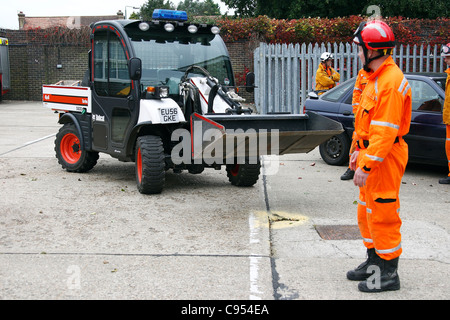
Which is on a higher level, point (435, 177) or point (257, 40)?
point (257, 40)

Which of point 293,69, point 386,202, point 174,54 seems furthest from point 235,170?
point 293,69

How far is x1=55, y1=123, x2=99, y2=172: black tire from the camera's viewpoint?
9.41m

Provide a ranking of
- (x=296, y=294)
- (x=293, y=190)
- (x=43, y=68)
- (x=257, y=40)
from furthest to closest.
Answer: (x=43, y=68)
(x=257, y=40)
(x=293, y=190)
(x=296, y=294)

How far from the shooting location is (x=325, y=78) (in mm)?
12609

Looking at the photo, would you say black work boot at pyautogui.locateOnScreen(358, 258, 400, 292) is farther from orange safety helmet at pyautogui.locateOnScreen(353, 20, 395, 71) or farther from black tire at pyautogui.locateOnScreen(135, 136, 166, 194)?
black tire at pyautogui.locateOnScreen(135, 136, 166, 194)

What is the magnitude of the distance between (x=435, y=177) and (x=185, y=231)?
482 cm

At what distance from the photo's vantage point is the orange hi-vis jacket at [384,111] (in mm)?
4301

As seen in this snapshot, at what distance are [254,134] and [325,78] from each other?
20.7 feet

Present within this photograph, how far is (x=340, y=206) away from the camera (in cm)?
751

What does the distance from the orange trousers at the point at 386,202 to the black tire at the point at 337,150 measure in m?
5.79

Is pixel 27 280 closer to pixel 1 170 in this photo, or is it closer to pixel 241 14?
pixel 1 170

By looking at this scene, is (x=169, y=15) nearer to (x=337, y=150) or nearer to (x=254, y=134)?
(x=254, y=134)

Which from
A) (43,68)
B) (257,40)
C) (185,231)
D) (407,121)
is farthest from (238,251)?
(43,68)

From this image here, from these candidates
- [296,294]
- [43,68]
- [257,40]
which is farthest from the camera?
[43,68]
